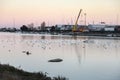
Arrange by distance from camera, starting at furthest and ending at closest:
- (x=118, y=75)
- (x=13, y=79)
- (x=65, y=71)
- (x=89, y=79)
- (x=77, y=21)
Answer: (x=77, y=21) → (x=65, y=71) → (x=118, y=75) → (x=89, y=79) → (x=13, y=79)

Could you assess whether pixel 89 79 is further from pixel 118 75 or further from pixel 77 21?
pixel 77 21

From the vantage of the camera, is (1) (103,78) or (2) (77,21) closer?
(1) (103,78)

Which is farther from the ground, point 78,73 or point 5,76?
point 5,76

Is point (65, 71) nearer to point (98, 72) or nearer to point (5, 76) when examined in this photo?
point (98, 72)

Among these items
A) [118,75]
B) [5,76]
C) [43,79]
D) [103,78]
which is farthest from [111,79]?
[5,76]

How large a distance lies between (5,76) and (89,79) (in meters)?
6.58

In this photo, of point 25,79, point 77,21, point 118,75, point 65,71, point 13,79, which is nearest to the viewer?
point 13,79

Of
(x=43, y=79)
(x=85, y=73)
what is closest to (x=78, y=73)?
(x=85, y=73)

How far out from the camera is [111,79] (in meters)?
17.5

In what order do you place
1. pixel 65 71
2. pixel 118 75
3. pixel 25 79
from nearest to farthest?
1. pixel 25 79
2. pixel 118 75
3. pixel 65 71

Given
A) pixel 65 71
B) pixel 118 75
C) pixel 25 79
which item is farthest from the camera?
pixel 65 71

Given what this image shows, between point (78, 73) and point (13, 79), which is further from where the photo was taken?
point (78, 73)

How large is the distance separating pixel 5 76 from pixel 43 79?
196 cm

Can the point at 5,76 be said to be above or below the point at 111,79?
above
